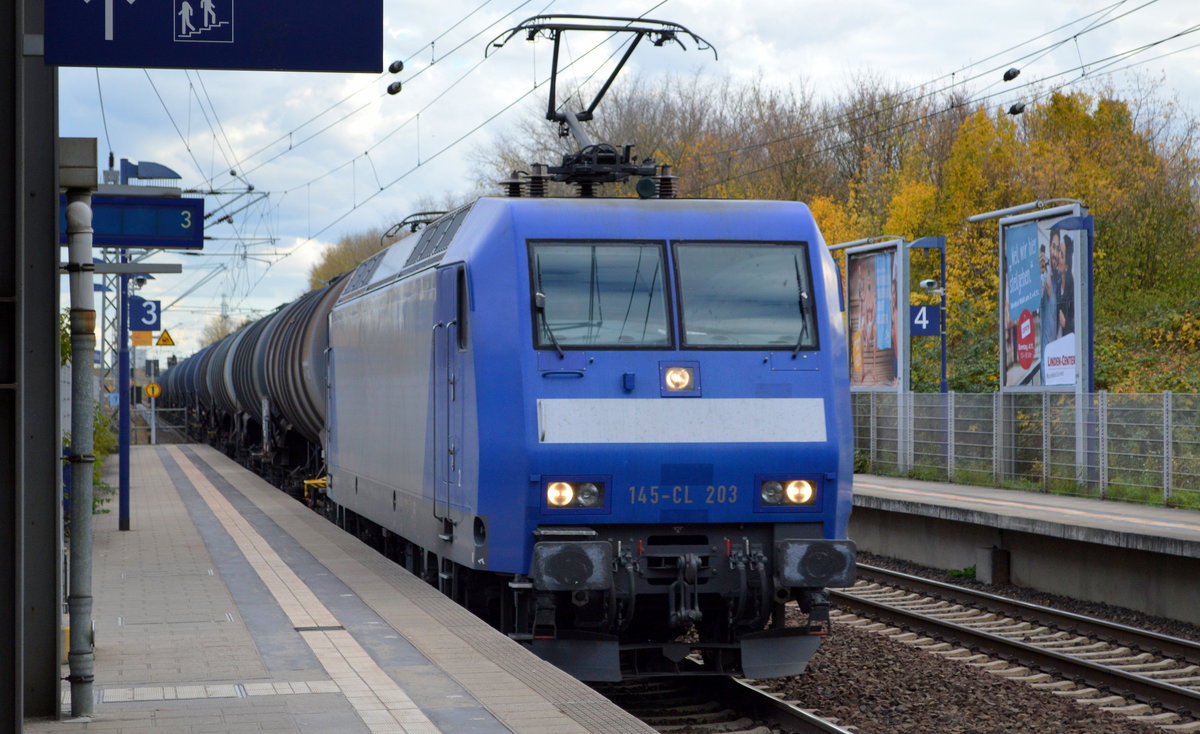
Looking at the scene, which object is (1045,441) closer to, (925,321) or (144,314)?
(925,321)

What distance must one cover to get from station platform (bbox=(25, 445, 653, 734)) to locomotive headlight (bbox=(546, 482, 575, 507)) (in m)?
0.86

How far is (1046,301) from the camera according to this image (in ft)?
59.7

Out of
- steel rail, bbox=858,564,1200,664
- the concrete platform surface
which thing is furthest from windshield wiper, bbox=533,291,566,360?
the concrete platform surface

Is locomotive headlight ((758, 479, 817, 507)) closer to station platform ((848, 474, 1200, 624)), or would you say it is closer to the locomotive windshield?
the locomotive windshield

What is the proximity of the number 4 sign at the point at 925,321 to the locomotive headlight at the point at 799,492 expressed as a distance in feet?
50.3

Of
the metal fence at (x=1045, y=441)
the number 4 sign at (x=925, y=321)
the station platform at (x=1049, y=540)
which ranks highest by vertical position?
the number 4 sign at (x=925, y=321)

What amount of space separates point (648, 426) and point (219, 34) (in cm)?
382

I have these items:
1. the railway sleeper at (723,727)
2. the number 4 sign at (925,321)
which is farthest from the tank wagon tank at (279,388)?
the railway sleeper at (723,727)

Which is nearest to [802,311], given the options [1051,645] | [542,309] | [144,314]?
[542,309]

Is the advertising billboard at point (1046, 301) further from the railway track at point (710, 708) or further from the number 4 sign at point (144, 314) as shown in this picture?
the number 4 sign at point (144, 314)

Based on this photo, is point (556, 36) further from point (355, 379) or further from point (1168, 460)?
point (1168, 460)

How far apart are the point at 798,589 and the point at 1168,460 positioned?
30.1 feet

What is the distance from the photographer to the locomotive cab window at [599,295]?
8.70 metres

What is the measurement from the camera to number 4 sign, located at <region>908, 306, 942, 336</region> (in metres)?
23.6
